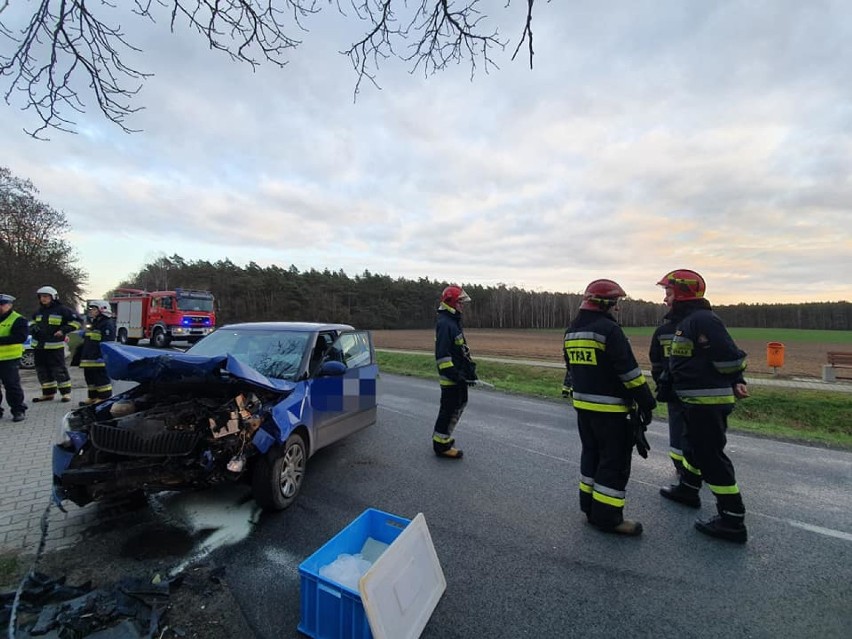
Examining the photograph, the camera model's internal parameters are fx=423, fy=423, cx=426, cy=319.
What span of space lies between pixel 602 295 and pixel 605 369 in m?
0.59

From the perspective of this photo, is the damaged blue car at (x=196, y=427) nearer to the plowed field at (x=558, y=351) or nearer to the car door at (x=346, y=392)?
the car door at (x=346, y=392)

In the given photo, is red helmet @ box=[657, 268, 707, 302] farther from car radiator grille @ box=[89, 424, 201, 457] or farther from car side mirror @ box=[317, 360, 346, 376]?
car radiator grille @ box=[89, 424, 201, 457]

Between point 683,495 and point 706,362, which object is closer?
point 706,362

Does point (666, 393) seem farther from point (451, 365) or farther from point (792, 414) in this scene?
point (792, 414)

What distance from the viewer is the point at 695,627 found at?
2.28 meters

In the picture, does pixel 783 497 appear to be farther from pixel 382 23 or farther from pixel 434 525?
pixel 382 23

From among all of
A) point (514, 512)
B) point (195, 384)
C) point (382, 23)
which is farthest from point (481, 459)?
point (382, 23)

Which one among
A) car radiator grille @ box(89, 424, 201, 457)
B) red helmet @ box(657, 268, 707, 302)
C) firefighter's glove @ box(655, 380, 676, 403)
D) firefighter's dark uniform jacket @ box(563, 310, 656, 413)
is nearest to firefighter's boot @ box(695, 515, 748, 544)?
A: firefighter's glove @ box(655, 380, 676, 403)

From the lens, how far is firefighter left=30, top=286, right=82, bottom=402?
23.6 ft

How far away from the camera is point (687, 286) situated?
3631mm

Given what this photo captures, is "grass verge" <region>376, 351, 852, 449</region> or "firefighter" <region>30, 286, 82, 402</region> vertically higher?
"firefighter" <region>30, 286, 82, 402</region>

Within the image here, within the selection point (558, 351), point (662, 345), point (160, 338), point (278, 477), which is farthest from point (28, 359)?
point (558, 351)

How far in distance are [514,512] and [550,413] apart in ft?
15.6

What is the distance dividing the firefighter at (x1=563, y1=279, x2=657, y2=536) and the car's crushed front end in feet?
8.24
